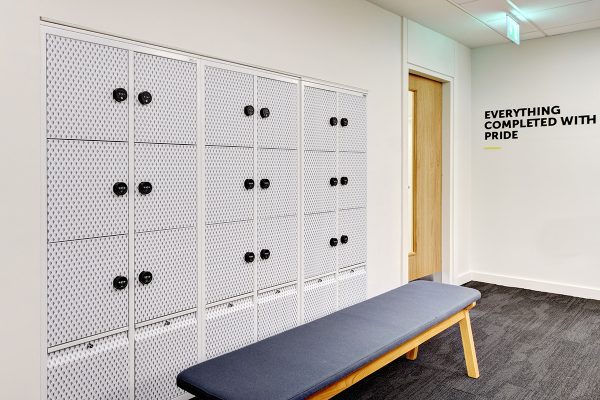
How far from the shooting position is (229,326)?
9.01ft

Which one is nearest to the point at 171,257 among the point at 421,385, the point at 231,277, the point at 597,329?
the point at 231,277

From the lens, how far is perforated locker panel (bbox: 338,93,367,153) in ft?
11.6

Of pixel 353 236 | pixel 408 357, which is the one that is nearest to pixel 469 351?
pixel 408 357

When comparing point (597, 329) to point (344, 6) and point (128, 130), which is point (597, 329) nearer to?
point (344, 6)

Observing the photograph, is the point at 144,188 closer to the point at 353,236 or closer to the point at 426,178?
the point at 353,236

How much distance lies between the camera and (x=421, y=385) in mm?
2910

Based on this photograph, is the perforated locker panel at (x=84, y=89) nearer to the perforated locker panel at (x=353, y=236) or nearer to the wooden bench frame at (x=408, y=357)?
the wooden bench frame at (x=408, y=357)

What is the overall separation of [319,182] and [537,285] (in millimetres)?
3128

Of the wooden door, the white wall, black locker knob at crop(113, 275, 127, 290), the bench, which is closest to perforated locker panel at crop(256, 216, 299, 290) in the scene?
the bench

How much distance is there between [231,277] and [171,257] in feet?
1.40

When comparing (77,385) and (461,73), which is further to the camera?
(461,73)

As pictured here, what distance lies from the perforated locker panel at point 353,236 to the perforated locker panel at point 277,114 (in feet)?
2.58

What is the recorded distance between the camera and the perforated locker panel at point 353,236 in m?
3.56

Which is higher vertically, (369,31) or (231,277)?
(369,31)
